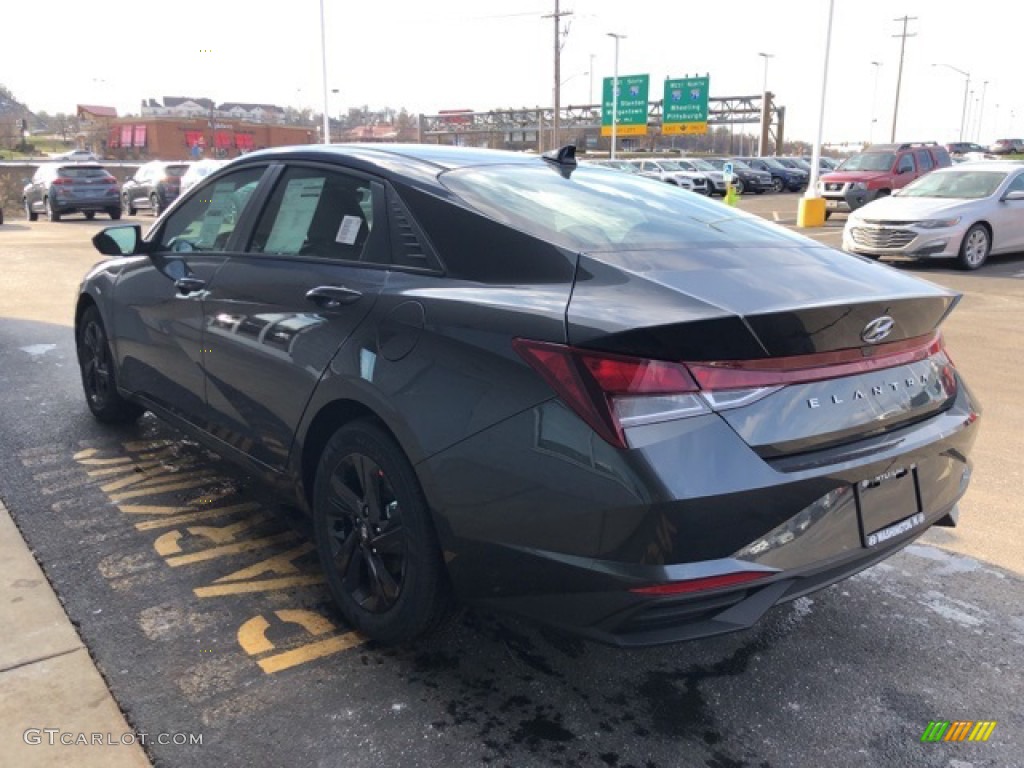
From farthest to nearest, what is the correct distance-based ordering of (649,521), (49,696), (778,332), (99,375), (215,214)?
(99,375) → (215,214) → (49,696) → (778,332) → (649,521)

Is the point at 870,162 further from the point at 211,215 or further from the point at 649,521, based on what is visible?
the point at 649,521

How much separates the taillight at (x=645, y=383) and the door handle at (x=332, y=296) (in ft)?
2.92

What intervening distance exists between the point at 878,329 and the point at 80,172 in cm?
2583

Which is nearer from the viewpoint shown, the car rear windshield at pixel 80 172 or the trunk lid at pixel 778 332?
the trunk lid at pixel 778 332

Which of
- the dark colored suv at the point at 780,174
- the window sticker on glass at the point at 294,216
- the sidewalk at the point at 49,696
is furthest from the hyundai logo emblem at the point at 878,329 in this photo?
the dark colored suv at the point at 780,174

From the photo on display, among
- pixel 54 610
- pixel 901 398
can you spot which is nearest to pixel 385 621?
pixel 54 610

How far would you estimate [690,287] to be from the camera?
2439mm

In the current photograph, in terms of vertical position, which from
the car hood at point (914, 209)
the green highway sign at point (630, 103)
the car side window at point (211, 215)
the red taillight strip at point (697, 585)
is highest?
the green highway sign at point (630, 103)

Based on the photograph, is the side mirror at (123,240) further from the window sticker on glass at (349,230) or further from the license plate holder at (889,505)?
the license plate holder at (889,505)

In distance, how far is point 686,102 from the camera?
5800 centimetres

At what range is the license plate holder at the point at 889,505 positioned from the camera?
2.47 metres

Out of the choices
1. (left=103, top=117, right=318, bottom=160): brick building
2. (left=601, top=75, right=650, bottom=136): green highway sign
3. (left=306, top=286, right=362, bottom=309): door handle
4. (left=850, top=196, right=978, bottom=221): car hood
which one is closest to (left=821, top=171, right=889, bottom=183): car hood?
(left=850, top=196, right=978, bottom=221): car hood

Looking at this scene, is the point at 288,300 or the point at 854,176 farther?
the point at 854,176

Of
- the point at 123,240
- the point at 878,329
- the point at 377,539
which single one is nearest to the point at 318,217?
the point at 377,539
